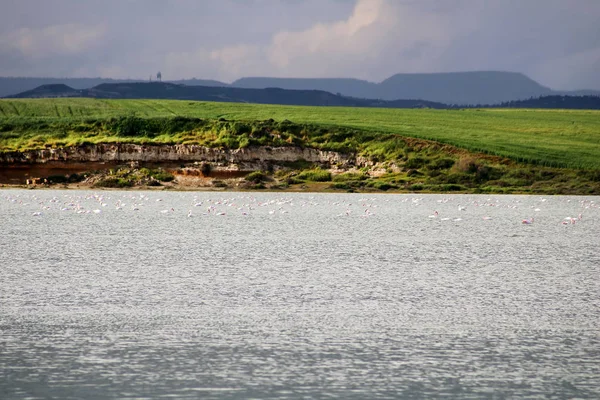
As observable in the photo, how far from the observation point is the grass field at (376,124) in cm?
6009

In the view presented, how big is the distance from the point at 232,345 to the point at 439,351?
8.96 feet

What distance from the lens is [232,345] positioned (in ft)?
36.9

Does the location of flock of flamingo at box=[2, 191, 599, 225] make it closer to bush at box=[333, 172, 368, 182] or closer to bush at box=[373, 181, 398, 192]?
bush at box=[373, 181, 398, 192]

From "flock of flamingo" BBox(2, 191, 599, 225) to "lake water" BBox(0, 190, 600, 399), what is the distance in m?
7.16

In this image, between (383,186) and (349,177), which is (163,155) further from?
(383,186)

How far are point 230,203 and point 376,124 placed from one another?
3219 cm

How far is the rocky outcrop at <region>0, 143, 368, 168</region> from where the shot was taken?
57.6 metres

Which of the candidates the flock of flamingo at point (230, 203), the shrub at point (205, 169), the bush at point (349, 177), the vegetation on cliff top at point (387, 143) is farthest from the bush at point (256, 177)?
the bush at point (349, 177)

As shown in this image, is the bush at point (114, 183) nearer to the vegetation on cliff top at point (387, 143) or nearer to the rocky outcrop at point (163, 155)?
the vegetation on cliff top at point (387, 143)

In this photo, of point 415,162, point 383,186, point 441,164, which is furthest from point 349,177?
point 441,164

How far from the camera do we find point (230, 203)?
4103 centimetres

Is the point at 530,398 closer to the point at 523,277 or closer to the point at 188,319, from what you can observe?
the point at 188,319

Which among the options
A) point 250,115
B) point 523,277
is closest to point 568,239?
point 523,277

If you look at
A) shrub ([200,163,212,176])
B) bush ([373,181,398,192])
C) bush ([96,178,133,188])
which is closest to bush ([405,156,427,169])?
bush ([373,181,398,192])
